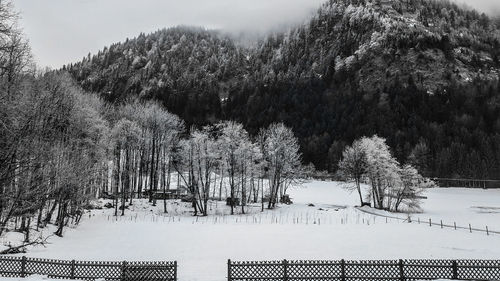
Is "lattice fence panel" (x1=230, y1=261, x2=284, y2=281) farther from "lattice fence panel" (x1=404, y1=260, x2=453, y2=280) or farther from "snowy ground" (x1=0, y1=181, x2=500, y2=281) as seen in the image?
"lattice fence panel" (x1=404, y1=260, x2=453, y2=280)

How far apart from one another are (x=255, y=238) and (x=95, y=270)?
20035mm

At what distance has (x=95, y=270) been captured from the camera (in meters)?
21.3

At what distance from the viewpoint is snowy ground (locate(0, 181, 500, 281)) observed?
30172 mm

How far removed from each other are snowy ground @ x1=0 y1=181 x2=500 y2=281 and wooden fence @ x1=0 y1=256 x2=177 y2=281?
196 centimetres

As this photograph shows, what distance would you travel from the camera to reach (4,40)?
13.5 m

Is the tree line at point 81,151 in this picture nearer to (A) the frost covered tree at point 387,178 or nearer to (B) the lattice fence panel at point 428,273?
(A) the frost covered tree at point 387,178

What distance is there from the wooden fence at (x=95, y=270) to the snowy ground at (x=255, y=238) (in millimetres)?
1961

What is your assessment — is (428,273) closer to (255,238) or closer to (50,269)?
(255,238)

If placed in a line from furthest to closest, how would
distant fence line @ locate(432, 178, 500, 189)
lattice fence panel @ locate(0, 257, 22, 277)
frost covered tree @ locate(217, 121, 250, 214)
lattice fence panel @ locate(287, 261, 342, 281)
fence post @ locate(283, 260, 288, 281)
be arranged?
distant fence line @ locate(432, 178, 500, 189) < frost covered tree @ locate(217, 121, 250, 214) < lattice fence panel @ locate(0, 257, 22, 277) < lattice fence panel @ locate(287, 261, 342, 281) < fence post @ locate(283, 260, 288, 281)

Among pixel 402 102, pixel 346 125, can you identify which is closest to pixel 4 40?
pixel 346 125

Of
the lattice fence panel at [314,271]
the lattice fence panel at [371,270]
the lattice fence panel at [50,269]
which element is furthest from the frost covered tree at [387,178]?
the lattice fence panel at [50,269]

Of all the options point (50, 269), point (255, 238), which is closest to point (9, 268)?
point (50, 269)

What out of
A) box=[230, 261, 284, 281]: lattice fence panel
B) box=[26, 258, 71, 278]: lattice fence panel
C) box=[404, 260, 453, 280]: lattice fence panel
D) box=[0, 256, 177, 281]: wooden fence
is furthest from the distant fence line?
box=[26, 258, 71, 278]: lattice fence panel

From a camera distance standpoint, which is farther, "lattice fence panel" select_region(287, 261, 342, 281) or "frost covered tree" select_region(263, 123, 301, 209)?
"frost covered tree" select_region(263, 123, 301, 209)
